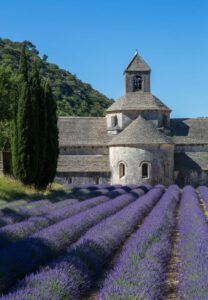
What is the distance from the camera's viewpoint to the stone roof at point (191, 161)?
42031 millimetres

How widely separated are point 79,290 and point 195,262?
2.15 metres

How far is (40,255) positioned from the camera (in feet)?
28.4

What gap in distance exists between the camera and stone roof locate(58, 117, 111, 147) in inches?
1726

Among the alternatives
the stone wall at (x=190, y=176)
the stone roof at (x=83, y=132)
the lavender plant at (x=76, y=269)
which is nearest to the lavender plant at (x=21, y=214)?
the lavender plant at (x=76, y=269)

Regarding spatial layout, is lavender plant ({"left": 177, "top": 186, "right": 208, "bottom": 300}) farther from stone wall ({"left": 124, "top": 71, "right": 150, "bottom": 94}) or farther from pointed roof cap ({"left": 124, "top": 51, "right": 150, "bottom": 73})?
pointed roof cap ({"left": 124, "top": 51, "right": 150, "bottom": 73})

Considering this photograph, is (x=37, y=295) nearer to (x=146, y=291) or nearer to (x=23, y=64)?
(x=146, y=291)

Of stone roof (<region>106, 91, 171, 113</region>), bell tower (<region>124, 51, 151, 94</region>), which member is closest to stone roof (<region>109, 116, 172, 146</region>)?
stone roof (<region>106, 91, 171, 113</region>)

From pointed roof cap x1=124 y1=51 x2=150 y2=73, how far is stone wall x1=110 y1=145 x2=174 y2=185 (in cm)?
988

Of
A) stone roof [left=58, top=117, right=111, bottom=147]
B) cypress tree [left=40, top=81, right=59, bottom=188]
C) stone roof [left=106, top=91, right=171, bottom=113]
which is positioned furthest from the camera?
stone roof [left=58, top=117, right=111, bottom=147]

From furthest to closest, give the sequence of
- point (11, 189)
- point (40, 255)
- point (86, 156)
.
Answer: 1. point (86, 156)
2. point (11, 189)
3. point (40, 255)

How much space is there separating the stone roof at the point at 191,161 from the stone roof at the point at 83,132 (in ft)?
22.3

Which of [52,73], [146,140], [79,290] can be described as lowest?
[79,290]

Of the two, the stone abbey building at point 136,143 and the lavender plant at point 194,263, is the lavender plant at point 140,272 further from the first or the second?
the stone abbey building at point 136,143

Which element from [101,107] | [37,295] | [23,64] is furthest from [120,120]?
[101,107]
